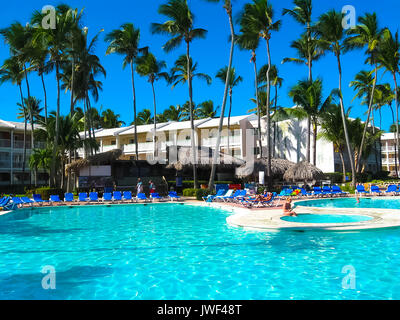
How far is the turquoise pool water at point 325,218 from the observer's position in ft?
38.1

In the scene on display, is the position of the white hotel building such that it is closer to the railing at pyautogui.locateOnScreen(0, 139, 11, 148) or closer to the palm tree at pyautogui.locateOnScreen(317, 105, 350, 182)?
the palm tree at pyautogui.locateOnScreen(317, 105, 350, 182)

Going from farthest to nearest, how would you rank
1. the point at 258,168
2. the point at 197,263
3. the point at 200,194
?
1. the point at 258,168
2. the point at 200,194
3. the point at 197,263

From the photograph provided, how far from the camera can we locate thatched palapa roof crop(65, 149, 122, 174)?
88.3 ft

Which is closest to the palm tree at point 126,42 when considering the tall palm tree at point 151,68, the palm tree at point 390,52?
the tall palm tree at point 151,68

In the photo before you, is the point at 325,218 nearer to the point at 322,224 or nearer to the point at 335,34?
the point at 322,224

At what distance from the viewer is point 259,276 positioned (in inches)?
237

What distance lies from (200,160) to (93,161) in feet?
29.5

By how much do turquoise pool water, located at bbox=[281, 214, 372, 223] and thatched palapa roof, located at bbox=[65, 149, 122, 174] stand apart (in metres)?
19.1

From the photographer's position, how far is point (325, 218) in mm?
12297

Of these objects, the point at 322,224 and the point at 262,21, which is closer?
the point at 322,224

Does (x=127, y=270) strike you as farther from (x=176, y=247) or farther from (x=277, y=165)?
(x=277, y=165)

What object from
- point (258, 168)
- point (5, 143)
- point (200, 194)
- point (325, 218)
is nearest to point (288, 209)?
point (325, 218)

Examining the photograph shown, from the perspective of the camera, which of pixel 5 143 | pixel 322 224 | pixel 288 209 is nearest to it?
pixel 322 224

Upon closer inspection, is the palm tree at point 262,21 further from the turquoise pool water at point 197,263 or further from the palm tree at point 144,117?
the palm tree at point 144,117
